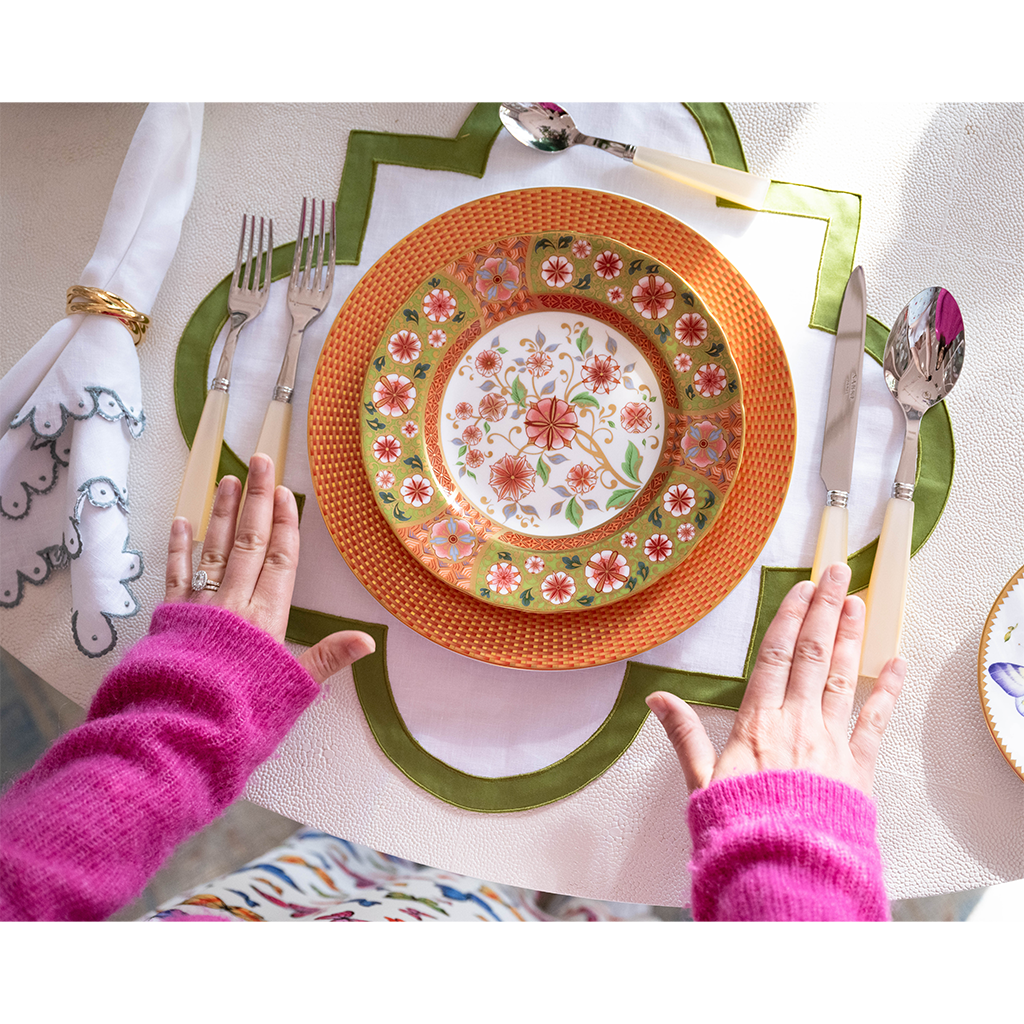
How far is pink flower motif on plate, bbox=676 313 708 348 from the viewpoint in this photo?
0.80m

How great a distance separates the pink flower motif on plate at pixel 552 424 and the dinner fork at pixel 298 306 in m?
0.29

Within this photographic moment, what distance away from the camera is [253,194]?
37.7 inches

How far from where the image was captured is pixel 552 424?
85 centimetres

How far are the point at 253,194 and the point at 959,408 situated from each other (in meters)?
0.91

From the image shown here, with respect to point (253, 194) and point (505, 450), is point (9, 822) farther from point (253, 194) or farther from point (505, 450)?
point (253, 194)

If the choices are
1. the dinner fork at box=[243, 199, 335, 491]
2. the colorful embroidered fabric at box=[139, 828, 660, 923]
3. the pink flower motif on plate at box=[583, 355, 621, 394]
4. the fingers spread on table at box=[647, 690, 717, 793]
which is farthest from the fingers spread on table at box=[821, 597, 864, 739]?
the dinner fork at box=[243, 199, 335, 491]

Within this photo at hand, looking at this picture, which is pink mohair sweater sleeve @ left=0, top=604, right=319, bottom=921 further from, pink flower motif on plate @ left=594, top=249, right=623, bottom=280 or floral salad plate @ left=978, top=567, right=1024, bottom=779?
floral salad plate @ left=978, top=567, right=1024, bottom=779

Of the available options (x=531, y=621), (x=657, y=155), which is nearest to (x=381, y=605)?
(x=531, y=621)

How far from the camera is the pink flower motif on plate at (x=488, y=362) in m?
0.86

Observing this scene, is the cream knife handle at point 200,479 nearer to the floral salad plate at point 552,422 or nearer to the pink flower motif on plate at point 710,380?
the floral salad plate at point 552,422

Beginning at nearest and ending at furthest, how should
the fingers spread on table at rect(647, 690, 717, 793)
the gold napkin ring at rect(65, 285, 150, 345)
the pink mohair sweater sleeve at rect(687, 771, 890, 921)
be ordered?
the pink mohair sweater sleeve at rect(687, 771, 890, 921) → the fingers spread on table at rect(647, 690, 717, 793) → the gold napkin ring at rect(65, 285, 150, 345)

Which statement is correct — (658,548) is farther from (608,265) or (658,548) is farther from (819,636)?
(608,265)

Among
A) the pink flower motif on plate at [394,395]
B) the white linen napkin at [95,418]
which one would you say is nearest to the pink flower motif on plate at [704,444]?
the pink flower motif on plate at [394,395]

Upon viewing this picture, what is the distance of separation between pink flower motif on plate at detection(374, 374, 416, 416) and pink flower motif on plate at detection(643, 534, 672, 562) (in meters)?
0.31
